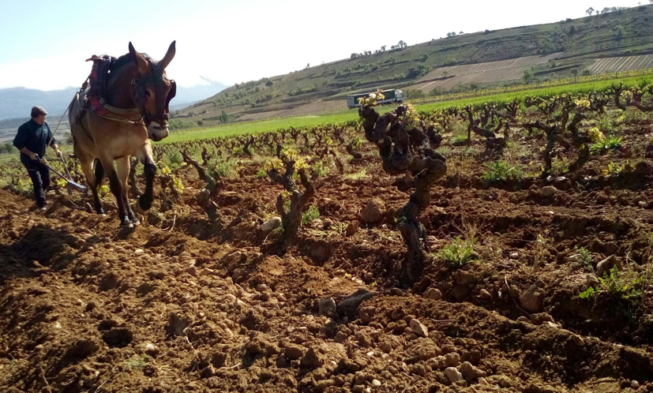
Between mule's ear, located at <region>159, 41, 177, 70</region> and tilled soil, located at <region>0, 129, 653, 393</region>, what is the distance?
7.72 ft

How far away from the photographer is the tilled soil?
11.3 feet

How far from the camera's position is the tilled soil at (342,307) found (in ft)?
11.3

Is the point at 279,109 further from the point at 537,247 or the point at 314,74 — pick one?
the point at 537,247

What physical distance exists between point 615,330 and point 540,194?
154 inches

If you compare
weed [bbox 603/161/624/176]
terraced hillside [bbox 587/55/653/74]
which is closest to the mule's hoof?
weed [bbox 603/161/624/176]

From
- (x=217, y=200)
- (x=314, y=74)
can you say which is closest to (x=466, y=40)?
(x=314, y=74)

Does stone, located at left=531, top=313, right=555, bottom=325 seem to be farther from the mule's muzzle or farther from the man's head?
the man's head

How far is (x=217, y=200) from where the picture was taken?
9203 millimetres

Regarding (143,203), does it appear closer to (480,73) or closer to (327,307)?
(327,307)

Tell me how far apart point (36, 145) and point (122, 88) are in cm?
393

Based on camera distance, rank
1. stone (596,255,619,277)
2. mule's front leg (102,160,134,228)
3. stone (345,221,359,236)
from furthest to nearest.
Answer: mule's front leg (102,160,134,228)
stone (345,221,359,236)
stone (596,255,619,277)

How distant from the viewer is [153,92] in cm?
662

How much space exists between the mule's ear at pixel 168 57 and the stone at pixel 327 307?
4056 mm

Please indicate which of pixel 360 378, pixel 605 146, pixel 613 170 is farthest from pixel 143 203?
pixel 605 146
